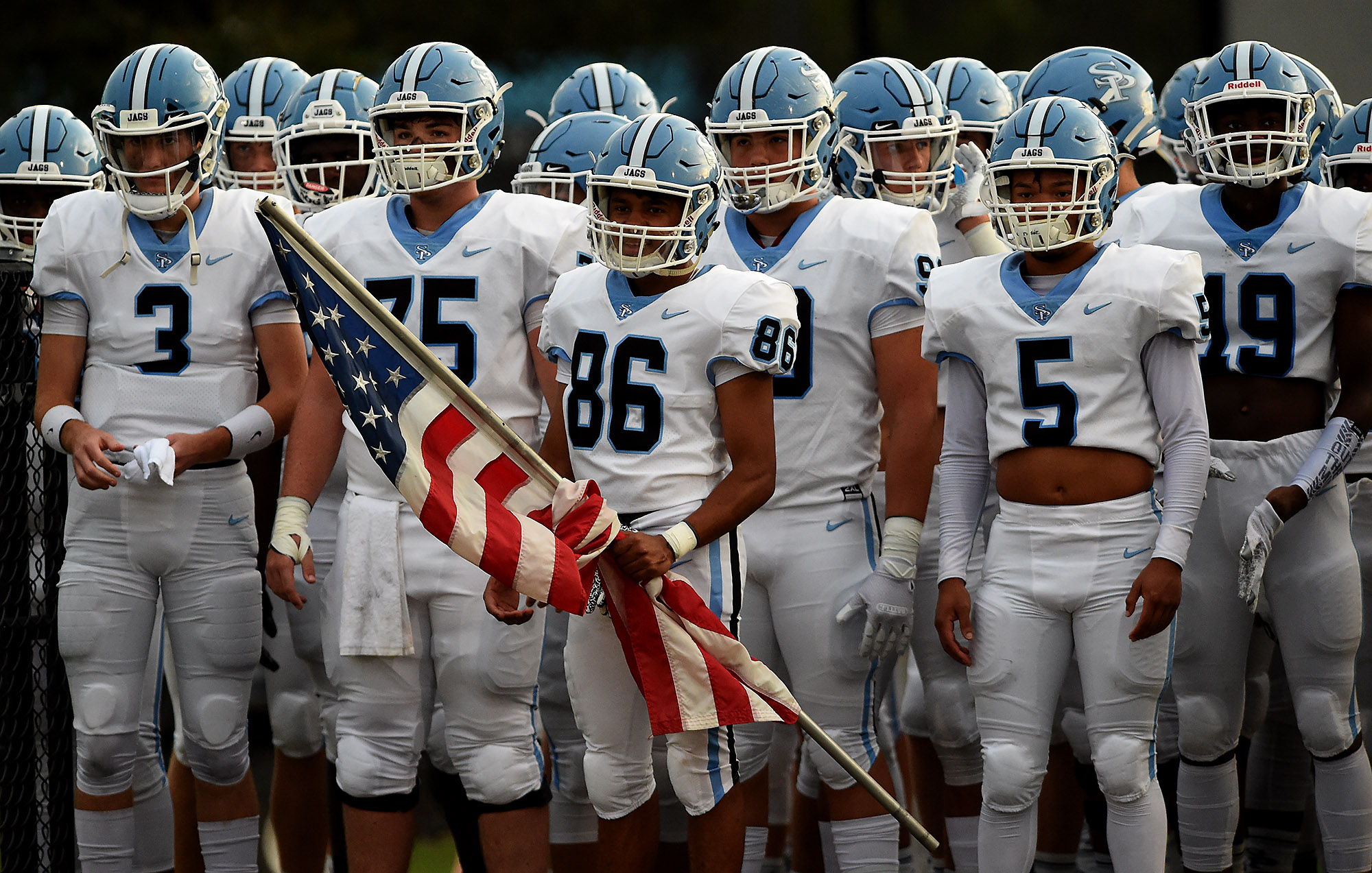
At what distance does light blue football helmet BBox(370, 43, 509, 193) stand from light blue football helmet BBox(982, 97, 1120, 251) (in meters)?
1.20

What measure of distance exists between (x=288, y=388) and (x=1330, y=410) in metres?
2.60

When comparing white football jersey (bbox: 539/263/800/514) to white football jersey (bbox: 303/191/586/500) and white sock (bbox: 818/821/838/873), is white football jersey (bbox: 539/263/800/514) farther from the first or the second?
white sock (bbox: 818/821/838/873)

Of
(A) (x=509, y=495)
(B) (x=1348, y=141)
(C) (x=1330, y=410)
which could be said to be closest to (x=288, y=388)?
(A) (x=509, y=495)

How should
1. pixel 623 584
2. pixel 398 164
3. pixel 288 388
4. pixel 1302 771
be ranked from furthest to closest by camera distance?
pixel 1302 771 < pixel 288 388 < pixel 398 164 < pixel 623 584

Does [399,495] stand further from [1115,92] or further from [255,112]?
[1115,92]

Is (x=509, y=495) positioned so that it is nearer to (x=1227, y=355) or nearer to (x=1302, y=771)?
(x=1227, y=355)

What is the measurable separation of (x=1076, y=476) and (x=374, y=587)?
157 centimetres

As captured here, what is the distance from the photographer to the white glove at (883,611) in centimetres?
416

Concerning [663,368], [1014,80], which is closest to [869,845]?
[663,368]

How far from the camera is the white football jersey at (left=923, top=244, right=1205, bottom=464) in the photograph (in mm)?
3947

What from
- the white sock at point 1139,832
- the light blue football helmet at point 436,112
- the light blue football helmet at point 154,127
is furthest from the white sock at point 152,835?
the white sock at point 1139,832

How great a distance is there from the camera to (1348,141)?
513 cm

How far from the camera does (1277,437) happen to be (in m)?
4.50

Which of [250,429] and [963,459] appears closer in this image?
[963,459]
